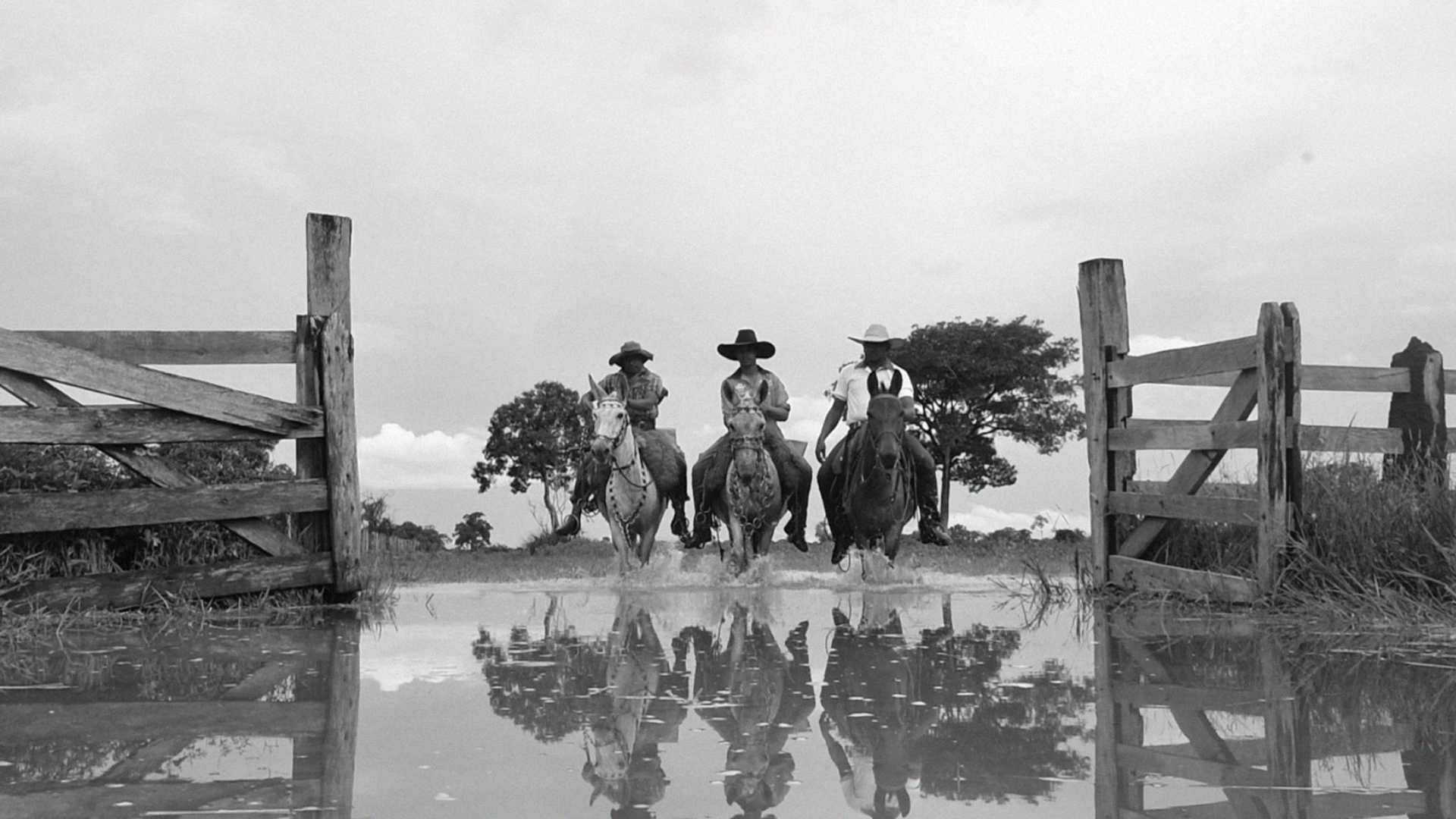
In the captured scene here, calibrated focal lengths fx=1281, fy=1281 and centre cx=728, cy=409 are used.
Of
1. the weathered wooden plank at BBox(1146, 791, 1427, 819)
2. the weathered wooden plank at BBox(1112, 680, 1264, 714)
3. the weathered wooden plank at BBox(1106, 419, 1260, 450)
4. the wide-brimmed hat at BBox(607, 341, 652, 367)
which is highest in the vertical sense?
the wide-brimmed hat at BBox(607, 341, 652, 367)

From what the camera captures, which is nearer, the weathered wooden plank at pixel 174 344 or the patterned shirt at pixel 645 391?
the weathered wooden plank at pixel 174 344

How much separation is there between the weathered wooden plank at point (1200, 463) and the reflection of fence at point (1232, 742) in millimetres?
2816

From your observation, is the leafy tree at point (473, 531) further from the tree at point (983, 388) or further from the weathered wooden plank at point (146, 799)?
the weathered wooden plank at point (146, 799)

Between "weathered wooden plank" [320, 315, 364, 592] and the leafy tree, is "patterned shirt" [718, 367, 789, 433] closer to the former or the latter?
"weathered wooden plank" [320, 315, 364, 592]

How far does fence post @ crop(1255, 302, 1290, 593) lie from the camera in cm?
917

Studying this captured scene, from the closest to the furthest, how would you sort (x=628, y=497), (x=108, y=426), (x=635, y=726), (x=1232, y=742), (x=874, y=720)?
1. (x=1232, y=742)
2. (x=635, y=726)
3. (x=874, y=720)
4. (x=108, y=426)
5. (x=628, y=497)

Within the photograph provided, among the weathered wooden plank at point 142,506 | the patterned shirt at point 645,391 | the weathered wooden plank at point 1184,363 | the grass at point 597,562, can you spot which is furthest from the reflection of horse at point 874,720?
the patterned shirt at point 645,391

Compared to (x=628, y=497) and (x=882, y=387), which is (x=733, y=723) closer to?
(x=882, y=387)

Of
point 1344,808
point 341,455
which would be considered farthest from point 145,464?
point 1344,808

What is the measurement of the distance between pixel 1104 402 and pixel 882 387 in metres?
2.30

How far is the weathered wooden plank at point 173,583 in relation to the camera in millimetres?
9289

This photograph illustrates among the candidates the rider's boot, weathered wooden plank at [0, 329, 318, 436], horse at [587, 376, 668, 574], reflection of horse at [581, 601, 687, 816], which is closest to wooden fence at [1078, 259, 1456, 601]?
the rider's boot

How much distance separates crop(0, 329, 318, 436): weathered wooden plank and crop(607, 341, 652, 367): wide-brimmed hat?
5.53m

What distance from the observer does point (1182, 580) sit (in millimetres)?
10023
